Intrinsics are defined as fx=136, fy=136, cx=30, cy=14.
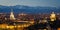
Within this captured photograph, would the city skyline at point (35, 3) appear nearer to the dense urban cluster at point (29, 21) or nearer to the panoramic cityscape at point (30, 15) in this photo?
the panoramic cityscape at point (30, 15)

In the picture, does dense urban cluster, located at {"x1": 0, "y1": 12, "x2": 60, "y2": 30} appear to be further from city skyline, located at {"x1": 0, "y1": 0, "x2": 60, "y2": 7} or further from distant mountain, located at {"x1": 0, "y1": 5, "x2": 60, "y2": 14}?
city skyline, located at {"x1": 0, "y1": 0, "x2": 60, "y2": 7}

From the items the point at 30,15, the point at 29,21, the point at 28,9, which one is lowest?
the point at 29,21

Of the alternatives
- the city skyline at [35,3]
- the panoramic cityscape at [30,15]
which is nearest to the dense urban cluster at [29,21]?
the panoramic cityscape at [30,15]

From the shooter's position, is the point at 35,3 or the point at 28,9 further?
the point at 35,3

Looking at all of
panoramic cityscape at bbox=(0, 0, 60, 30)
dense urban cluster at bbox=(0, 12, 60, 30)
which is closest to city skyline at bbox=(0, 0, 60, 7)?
panoramic cityscape at bbox=(0, 0, 60, 30)

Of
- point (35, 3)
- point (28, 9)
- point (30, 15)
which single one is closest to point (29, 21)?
point (30, 15)

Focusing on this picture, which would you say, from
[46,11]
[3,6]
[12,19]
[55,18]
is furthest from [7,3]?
[55,18]

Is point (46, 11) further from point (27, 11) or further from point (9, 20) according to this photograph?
point (9, 20)

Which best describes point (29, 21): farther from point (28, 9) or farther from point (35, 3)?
point (35, 3)

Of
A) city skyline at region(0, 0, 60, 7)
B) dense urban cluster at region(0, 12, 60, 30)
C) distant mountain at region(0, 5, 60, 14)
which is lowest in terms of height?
dense urban cluster at region(0, 12, 60, 30)
